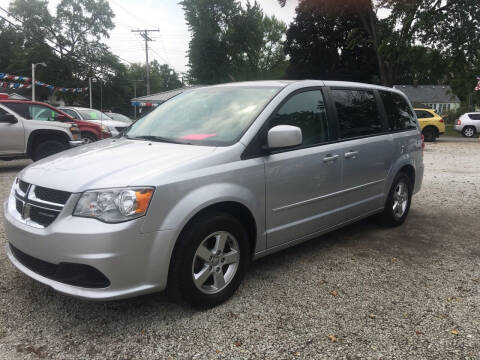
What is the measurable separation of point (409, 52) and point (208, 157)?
19.6 m

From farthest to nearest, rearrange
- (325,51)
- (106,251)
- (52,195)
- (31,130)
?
(325,51) → (31,130) → (52,195) → (106,251)

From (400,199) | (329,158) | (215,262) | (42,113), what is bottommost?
(215,262)

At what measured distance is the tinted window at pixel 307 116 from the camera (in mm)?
3637

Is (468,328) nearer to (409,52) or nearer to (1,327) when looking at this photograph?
(1,327)

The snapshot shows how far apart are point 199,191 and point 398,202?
10.9 ft

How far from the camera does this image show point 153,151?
3.22 m

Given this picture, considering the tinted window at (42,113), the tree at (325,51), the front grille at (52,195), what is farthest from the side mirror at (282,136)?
the tree at (325,51)

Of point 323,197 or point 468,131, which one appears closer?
point 323,197

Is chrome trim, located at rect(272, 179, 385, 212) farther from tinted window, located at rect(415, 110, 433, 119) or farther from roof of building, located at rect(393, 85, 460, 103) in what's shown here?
roof of building, located at rect(393, 85, 460, 103)


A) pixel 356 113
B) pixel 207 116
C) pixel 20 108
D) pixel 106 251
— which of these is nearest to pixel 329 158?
pixel 356 113

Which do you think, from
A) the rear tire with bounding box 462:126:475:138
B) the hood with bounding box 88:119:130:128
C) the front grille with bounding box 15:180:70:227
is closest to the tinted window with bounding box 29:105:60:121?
the hood with bounding box 88:119:130:128

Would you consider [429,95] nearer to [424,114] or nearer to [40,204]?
[424,114]

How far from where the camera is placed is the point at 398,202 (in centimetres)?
529

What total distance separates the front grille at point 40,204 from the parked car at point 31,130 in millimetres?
7231
